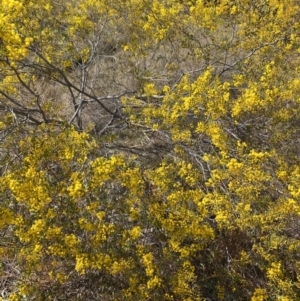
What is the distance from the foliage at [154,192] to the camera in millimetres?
3656

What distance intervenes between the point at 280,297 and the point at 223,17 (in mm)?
5236

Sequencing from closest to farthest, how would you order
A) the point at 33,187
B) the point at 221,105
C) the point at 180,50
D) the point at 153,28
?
the point at 33,187
the point at 221,105
the point at 153,28
the point at 180,50

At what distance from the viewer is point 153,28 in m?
6.73

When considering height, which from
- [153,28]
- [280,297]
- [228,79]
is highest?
[153,28]

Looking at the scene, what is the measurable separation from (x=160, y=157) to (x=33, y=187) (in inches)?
90.5

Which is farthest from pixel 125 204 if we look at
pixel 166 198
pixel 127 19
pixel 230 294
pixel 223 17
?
pixel 223 17

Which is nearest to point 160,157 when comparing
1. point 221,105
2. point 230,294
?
point 221,105

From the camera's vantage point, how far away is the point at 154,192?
4164 millimetres

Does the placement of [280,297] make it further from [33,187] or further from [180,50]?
[180,50]

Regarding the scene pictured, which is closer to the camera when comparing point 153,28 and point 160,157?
point 160,157

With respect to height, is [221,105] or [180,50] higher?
[180,50]

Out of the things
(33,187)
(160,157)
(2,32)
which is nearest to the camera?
(2,32)

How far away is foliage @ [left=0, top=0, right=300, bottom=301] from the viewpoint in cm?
366

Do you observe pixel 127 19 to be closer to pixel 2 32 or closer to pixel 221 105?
pixel 221 105
